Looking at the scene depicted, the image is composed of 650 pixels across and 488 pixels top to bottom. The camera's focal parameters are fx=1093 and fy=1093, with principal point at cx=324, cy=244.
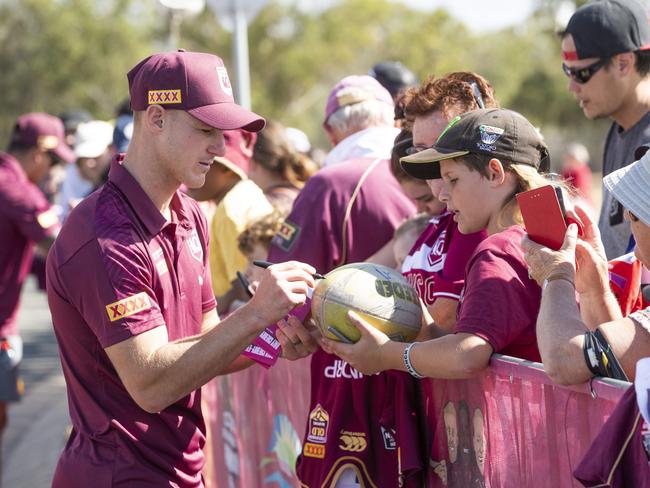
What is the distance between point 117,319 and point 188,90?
91 cm

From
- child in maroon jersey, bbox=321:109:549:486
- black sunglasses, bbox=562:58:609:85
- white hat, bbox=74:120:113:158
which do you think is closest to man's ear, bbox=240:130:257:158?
black sunglasses, bbox=562:58:609:85

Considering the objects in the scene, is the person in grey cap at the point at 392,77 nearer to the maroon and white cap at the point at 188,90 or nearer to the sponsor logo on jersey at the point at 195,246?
the sponsor logo on jersey at the point at 195,246

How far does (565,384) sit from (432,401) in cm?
109

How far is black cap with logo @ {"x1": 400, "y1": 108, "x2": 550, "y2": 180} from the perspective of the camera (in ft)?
13.1

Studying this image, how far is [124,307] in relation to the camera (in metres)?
3.89

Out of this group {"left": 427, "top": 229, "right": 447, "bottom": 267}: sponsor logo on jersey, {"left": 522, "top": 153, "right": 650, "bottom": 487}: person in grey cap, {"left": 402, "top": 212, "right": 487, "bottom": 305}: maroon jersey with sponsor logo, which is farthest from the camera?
{"left": 427, "top": 229, "right": 447, "bottom": 267}: sponsor logo on jersey

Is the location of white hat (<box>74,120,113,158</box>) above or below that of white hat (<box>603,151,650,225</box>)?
below

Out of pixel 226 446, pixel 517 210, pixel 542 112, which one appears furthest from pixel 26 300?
pixel 542 112

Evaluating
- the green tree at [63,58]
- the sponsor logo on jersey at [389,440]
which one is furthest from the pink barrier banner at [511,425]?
the green tree at [63,58]

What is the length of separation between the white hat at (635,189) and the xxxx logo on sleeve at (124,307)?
1.68 meters

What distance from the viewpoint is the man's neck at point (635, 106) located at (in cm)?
546

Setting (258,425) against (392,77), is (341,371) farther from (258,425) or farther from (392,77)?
(392,77)

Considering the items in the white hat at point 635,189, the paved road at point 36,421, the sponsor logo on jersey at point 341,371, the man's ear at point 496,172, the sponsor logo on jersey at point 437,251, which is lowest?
the paved road at point 36,421

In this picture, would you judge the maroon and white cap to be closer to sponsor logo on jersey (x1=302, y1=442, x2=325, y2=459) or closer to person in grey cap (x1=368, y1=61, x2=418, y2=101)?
sponsor logo on jersey (x1=302, y1=442, x2=325, y2=459)
